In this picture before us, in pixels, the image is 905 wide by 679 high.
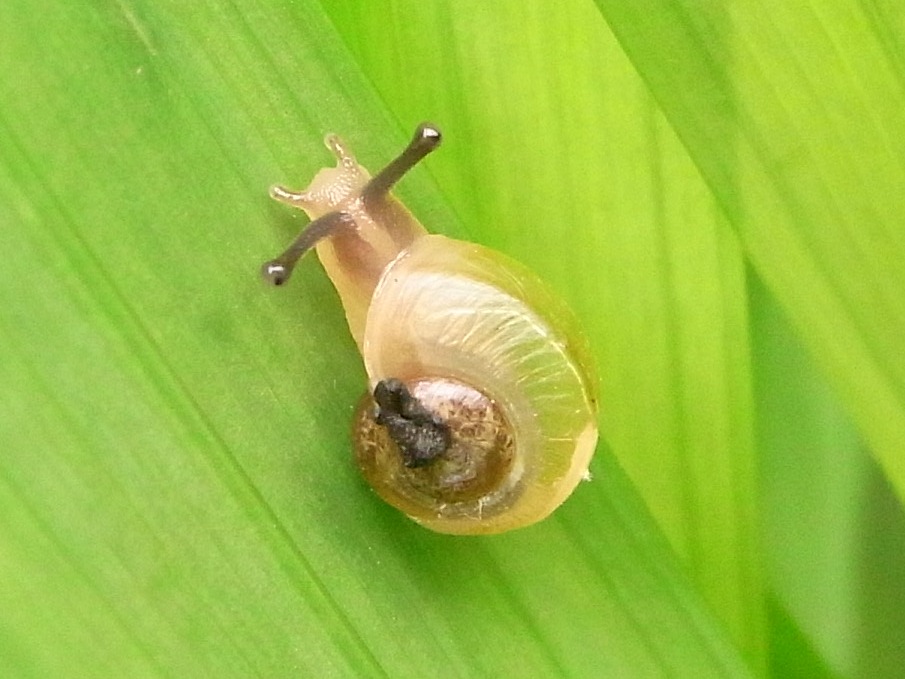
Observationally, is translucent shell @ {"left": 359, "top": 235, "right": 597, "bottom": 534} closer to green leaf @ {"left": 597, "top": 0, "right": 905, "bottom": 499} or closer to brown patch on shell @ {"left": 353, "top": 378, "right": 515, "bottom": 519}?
brown patch on shell @ {"left": 353, "top": 378, "right": 515, "bottom": 519}

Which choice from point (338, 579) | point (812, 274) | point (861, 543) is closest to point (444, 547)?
point (338, 579)

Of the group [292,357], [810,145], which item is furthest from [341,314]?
[810,145]

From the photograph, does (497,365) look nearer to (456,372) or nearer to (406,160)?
(456,372)

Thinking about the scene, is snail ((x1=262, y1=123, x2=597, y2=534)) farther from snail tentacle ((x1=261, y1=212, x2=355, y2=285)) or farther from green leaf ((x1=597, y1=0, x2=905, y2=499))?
green leaf ((x1=597, y1=0, x2=905, y2=499))

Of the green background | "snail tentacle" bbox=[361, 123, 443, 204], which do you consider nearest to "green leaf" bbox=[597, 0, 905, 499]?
the green background

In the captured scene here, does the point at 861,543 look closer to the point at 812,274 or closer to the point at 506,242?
the point at 812,274

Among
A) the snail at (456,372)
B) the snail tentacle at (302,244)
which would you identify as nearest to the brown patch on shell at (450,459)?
the snail at (456,372)

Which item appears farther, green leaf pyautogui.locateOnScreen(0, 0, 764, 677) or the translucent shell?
the translucent shell

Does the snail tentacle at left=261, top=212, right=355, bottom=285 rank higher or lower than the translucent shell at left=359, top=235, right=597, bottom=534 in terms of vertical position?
higher
